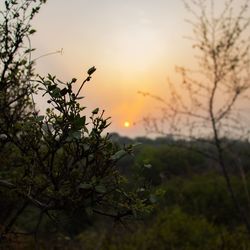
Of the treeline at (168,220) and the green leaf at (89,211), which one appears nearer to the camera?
the green leaf at (89,211)

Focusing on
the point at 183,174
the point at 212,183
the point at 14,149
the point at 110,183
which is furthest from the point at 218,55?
the point at 183,174

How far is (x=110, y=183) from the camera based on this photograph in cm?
262

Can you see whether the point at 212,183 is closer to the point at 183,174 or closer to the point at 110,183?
the point at 183,174

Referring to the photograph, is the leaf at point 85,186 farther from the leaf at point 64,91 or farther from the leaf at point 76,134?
the leaf at point 64,91

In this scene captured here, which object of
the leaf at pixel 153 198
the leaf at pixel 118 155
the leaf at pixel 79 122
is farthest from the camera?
the leaf at pixel 153 198

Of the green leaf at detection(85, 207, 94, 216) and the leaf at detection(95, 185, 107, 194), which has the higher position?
the leaf at detection(95, 185, 107, 194)

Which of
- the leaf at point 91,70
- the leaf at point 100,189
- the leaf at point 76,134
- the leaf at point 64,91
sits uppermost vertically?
the leaf at point 91,70

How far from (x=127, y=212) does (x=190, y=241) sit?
31.6 feet

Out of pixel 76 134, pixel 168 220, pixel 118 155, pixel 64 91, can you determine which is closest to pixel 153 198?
pixel 118 155

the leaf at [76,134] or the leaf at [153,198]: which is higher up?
the leaf at [76,134]

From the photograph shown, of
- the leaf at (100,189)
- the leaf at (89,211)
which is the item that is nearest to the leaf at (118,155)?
the leaf at (100,189)

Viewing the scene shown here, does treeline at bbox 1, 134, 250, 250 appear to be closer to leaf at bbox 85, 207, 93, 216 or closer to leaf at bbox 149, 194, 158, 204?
leaf at bbox 149, 194, 158, 204

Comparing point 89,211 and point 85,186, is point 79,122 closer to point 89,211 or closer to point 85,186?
point 85,186

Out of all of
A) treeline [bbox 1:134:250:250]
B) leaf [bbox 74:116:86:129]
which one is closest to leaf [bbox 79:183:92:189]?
treeline [bbox 1:134:250:250]
